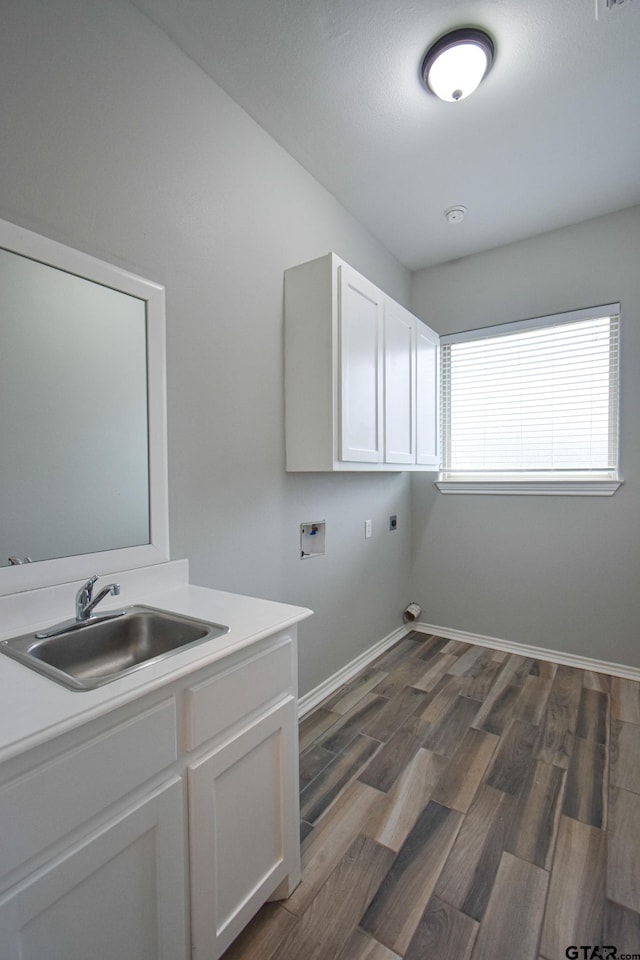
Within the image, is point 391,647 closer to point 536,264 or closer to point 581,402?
point 581,402

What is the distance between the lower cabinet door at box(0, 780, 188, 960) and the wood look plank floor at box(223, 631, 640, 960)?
1.38 ft

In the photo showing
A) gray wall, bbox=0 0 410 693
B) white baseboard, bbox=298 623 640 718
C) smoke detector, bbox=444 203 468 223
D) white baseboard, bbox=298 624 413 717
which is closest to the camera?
gray wall, bbox=0 0 410 693

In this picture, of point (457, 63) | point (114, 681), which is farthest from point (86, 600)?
point (457, 63)

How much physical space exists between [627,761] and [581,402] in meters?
1.96

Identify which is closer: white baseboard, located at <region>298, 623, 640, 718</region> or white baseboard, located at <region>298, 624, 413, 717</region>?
white baseboard, located at <region>298, 624, 413, 717</region>

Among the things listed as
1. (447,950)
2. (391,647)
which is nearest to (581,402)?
(391,647)

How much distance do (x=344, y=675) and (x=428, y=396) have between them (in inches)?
72.2

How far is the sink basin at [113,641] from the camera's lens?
1.09m

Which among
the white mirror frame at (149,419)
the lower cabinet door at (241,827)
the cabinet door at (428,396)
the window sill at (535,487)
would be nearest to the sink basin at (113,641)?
the white mirror frame at (149,419)

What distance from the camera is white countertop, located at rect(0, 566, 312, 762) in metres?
0.70

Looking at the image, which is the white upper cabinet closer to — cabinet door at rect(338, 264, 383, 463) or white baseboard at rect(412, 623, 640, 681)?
cabinet door at rect(338, 264, 383, 463)

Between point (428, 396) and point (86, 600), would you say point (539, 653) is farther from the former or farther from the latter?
point (86, 600)

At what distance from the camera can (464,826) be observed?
150cm

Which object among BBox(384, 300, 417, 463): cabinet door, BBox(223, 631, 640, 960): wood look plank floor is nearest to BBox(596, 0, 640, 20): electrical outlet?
BBox(384, 300, 417, 463): cabinet door
